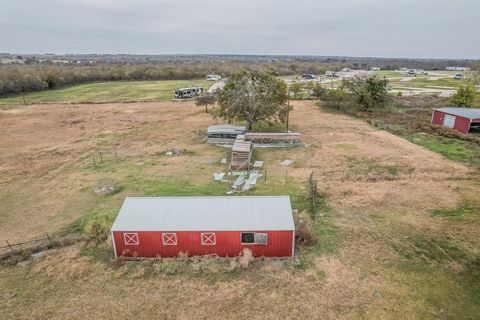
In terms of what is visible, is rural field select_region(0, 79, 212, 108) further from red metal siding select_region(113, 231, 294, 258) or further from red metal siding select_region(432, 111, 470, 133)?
red metal siding select_region(113, 231, 294, 258)

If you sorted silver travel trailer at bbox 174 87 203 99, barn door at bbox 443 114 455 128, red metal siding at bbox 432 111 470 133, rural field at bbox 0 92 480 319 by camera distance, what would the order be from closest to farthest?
rural field at bbox 0 92 480 319, red metal siding at bbox 432 111 470 133, barn door at bbox 443 114 455 128, silver travel trailer at bbox 174 87 203 99

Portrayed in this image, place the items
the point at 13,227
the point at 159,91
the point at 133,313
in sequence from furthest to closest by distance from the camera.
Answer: the point at 159,91
the point at 13,227
the point at 133,313

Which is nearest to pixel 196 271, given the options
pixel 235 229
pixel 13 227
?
pixel 235 229

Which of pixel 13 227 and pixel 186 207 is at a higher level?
pixel 186 207

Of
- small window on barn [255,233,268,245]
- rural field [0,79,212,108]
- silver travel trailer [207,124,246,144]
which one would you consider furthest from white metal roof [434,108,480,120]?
rural field [0,79,212,108]

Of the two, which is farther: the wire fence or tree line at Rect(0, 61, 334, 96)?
tree line at Rect(0, 61, 334, 96)

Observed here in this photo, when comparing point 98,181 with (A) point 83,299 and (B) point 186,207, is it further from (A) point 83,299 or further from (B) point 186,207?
(A) point 83,299
